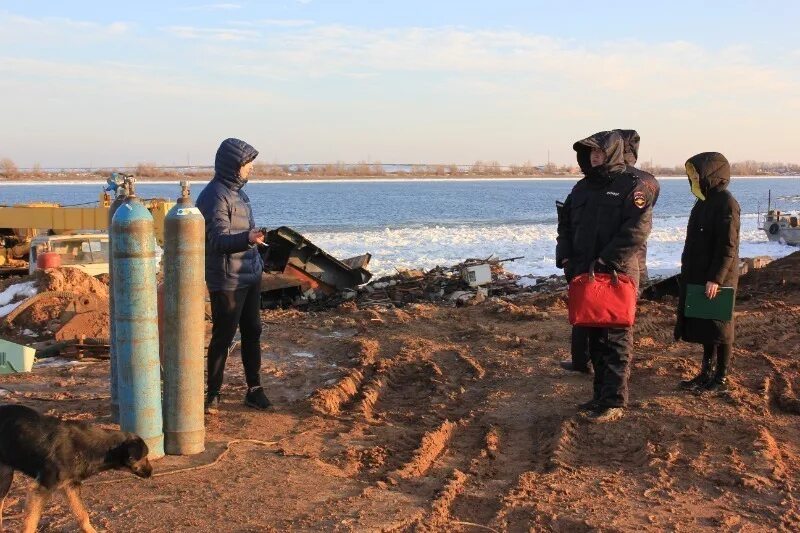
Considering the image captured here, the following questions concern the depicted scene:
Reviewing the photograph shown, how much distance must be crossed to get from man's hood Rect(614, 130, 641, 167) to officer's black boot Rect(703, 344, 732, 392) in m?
2.61

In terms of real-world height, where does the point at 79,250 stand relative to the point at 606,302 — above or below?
below

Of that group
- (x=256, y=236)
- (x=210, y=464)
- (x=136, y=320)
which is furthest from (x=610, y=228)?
(x=136, y=320)

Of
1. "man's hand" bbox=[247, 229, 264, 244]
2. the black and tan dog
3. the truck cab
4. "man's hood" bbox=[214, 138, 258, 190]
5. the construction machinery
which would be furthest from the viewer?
the construction machinery

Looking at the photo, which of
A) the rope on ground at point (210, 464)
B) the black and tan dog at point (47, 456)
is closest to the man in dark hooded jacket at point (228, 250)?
the rope on ground at point (210, 464)

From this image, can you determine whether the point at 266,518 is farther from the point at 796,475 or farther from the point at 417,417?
the point at 796,475

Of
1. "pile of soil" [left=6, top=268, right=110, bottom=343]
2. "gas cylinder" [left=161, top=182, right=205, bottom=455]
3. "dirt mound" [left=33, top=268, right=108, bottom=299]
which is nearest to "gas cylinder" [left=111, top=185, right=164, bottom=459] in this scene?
"gas cylinder" [left=161, top=182, right=205, bottom=455]

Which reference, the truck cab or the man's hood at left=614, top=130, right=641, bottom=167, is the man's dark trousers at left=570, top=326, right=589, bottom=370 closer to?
the man's hood at left=614, top=130, right=641, bottom=167

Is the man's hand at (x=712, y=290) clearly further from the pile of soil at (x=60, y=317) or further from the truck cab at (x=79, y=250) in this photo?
the truck cab at (x=79, y=250)

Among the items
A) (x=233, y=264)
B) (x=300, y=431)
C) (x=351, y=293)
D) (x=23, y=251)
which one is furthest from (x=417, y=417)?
(x=23, y=251)

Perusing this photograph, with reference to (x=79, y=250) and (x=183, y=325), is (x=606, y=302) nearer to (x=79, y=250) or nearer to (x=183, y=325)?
(x=183, y=325)

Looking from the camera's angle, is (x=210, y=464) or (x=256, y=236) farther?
(x=256, y=236)

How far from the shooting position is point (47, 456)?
14.7ft

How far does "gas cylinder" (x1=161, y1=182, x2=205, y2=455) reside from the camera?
5723 millimetres

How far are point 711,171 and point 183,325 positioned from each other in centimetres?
466
